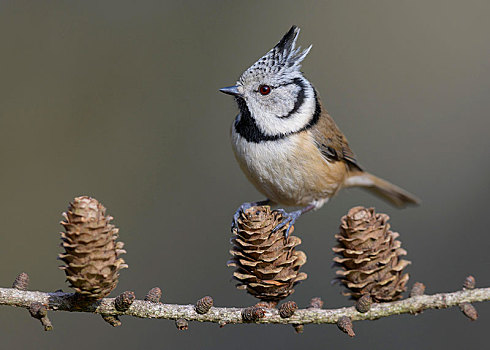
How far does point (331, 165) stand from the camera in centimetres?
331

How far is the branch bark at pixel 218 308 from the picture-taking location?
62.2 inches

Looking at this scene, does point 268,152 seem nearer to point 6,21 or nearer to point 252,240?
point 252,240

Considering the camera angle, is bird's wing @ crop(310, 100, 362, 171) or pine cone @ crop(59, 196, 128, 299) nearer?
pine cone @ crop(59, 196, 128, 299)

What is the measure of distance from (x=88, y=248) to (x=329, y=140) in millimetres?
2093

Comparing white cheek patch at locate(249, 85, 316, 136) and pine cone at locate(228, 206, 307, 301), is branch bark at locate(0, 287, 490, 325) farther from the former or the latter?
white cheek patch at locate(249, 85, 316, 136)

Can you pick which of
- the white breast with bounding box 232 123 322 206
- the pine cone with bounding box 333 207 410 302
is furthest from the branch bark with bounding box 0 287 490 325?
the white breast with bounding box 232 123 322 206

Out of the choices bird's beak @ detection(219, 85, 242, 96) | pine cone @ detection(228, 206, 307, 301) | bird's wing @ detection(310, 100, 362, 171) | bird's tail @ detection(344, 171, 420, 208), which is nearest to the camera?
pine cone @ detection(228, 206, 307, 301)

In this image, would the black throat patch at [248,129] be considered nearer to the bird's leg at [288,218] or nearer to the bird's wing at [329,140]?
the bird's wing at [329,140]

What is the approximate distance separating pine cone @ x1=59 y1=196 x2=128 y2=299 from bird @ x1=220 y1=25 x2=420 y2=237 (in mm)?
1288

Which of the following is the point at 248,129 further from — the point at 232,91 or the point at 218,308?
the point at 218,308

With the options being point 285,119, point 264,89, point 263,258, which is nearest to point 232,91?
point 264,89

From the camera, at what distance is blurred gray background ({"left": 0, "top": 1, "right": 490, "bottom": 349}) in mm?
3930

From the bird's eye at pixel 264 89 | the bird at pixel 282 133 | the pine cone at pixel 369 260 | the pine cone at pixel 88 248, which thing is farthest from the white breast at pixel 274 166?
the pine cone at pixel 88 248

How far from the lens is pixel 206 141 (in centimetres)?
462
